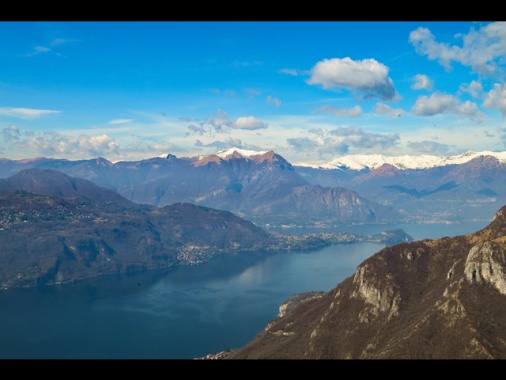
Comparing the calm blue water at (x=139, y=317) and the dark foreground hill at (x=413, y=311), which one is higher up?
the dark foreground hill at (x=413, y=311)

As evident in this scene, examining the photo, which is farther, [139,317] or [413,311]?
[139,317]

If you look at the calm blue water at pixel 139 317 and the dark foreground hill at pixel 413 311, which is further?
the calm blue water at pixel 139 317

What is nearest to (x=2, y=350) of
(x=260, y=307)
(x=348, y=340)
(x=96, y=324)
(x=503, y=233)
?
(x=96, y=324)

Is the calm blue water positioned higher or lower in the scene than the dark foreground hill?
lower

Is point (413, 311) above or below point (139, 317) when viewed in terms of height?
above
